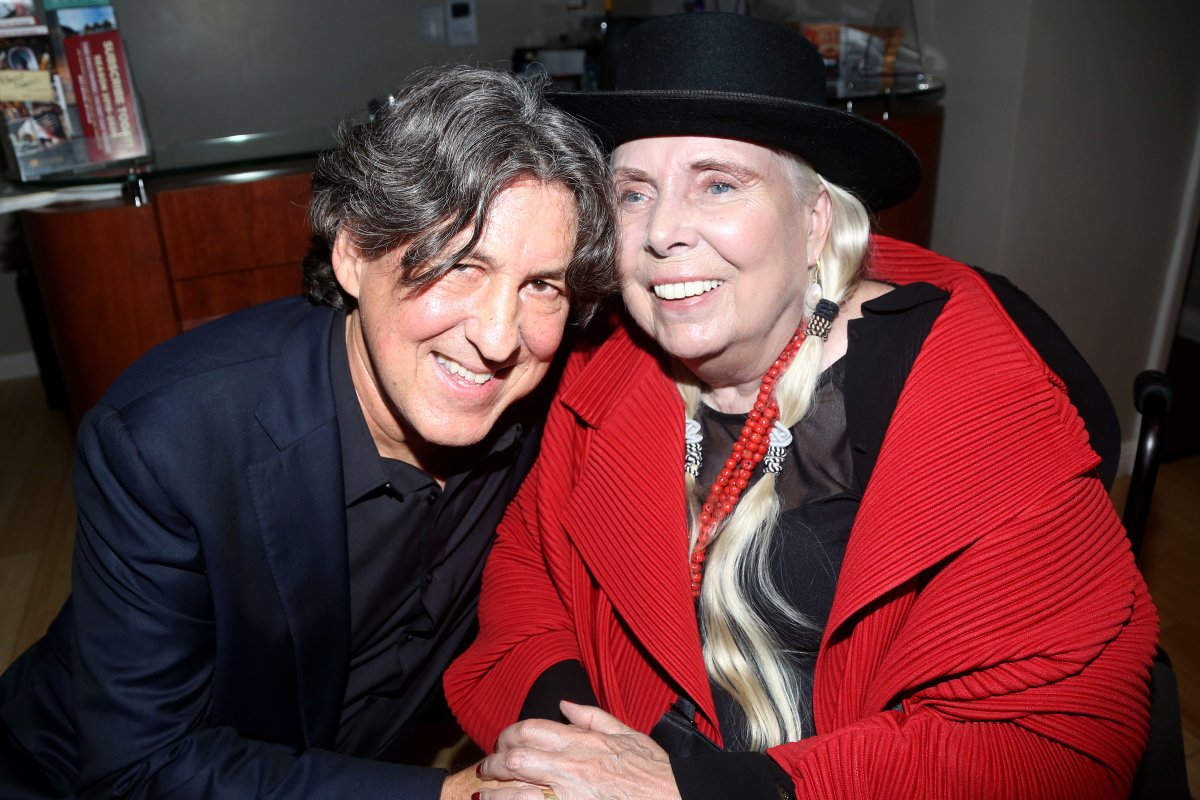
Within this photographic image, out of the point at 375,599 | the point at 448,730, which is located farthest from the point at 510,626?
the point at 448,730

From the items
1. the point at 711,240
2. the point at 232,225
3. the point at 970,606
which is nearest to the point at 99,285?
the point at 232,225

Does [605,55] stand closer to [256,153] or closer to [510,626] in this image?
[256,153]

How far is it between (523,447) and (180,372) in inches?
27.7

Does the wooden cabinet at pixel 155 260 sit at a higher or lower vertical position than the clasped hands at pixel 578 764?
higher

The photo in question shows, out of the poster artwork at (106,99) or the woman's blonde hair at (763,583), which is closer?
the woman's blonde hair at (763,583)

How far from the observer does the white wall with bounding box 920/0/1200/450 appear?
2947mm

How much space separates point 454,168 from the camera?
52.1 inches

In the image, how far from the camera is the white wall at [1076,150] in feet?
9.67

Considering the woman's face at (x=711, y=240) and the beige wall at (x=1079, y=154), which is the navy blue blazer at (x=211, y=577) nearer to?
the woman's face at (x=711, y=240)

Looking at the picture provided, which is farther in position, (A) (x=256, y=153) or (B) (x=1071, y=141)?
(B) (x=1071, y=141)

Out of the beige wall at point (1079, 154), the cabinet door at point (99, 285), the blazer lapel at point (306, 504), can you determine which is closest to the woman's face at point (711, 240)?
the blazer lapel at point (306, 504)

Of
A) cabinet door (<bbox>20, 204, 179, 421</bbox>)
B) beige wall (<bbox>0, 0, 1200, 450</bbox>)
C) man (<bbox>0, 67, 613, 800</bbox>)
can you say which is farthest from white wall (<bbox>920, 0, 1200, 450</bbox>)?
cabinet door (<bbox>20, 204, 179, 421</bbox>)

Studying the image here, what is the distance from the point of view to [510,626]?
1.74 meters

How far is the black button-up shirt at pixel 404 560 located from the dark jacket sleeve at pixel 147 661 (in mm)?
268
